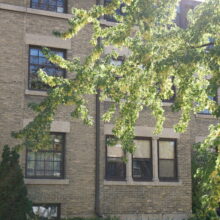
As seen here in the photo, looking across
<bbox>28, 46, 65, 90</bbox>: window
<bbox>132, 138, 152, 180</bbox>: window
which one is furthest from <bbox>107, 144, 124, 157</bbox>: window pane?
<bbox>28, 46, 65, 90</bbox>: window

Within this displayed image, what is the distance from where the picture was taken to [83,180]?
17.4 meters

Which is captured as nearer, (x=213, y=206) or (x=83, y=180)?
(x=213, y=206)

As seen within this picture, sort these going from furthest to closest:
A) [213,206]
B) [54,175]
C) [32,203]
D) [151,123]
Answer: [151,123]
[54,175]
[32,203]
[213,206]

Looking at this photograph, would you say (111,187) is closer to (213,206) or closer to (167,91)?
(167,91)

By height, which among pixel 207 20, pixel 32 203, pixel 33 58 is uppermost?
pixel 33 58

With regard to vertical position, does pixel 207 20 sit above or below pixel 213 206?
above

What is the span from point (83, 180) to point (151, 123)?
366 cm

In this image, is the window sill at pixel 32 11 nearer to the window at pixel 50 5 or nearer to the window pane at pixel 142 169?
the window at pixel 50 5

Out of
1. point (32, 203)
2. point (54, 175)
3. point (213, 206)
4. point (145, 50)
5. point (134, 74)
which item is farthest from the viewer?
point (54, 175)

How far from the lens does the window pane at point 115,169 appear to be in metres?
18.0

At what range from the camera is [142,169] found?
1862 cm

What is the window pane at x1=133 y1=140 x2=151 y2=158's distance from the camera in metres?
18.6

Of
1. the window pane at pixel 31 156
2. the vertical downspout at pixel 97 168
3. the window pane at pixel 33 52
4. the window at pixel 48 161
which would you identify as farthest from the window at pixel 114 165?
the window pane at pixel 33 52

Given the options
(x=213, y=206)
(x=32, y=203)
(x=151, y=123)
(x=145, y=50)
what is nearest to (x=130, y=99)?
(x=145, y=50)
